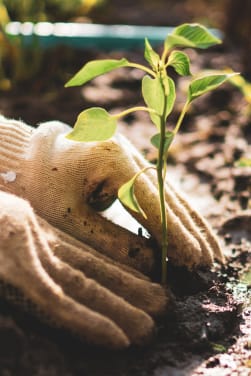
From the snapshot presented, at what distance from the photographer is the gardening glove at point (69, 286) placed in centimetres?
136

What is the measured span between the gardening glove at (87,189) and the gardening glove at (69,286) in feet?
0.41

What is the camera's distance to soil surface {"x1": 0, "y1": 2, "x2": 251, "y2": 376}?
138 centimetres

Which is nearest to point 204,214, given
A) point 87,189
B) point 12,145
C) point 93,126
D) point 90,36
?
point 87,189

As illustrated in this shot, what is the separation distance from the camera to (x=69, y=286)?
1413 mm

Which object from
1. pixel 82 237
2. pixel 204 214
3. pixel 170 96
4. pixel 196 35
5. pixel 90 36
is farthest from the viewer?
pixel 90 36

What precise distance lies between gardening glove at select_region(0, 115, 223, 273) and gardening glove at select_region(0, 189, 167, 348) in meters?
0.12

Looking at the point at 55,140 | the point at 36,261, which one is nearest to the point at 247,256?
the point at 55,140

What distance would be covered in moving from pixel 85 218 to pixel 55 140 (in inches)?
8.5

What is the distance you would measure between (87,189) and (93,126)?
280 millimetres

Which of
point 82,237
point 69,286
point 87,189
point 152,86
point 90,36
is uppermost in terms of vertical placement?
point 90,36

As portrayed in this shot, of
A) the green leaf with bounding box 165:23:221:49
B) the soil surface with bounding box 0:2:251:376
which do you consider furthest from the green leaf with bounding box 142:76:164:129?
the soil surface with bounding box 0:2:251:376

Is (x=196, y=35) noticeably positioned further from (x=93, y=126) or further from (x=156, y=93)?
(x=93, y=126)

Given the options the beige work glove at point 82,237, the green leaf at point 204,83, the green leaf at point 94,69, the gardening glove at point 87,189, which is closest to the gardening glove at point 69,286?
the beige work glove at point 82,237

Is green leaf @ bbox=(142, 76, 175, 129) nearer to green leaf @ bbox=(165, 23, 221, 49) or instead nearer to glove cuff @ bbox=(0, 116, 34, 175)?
green leaf @ bbox=(165, 23, 221, 49)
